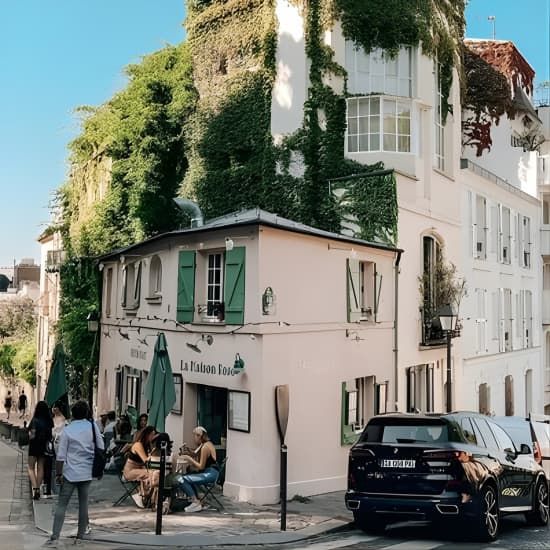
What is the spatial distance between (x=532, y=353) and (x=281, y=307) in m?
22.8

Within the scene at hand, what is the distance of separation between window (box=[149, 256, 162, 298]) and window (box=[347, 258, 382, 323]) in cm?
494

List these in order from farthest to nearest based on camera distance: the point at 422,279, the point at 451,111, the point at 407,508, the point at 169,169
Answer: the point at 169,169, the point at 451,111, the point at 422,279, the point at 407,508

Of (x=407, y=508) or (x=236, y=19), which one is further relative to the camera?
(x=236, y=19)

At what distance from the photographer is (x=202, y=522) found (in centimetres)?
1165

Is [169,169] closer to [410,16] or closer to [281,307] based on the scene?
[410,16]

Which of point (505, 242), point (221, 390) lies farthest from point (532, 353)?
point (221, 390)

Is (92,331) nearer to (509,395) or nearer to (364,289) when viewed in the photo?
(364,289)

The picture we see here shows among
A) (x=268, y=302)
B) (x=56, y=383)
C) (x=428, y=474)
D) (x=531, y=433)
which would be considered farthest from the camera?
(x=531, y=433)

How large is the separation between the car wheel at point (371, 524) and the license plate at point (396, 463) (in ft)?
4.09

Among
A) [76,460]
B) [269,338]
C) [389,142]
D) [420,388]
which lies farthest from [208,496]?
[389,142]

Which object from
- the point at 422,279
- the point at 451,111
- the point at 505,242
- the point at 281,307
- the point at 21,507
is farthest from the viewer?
the point at 505,242

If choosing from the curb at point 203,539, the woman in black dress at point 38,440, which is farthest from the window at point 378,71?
the curb at point 203,539

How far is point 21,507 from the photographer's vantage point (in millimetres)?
12422

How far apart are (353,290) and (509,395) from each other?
16.9 m
